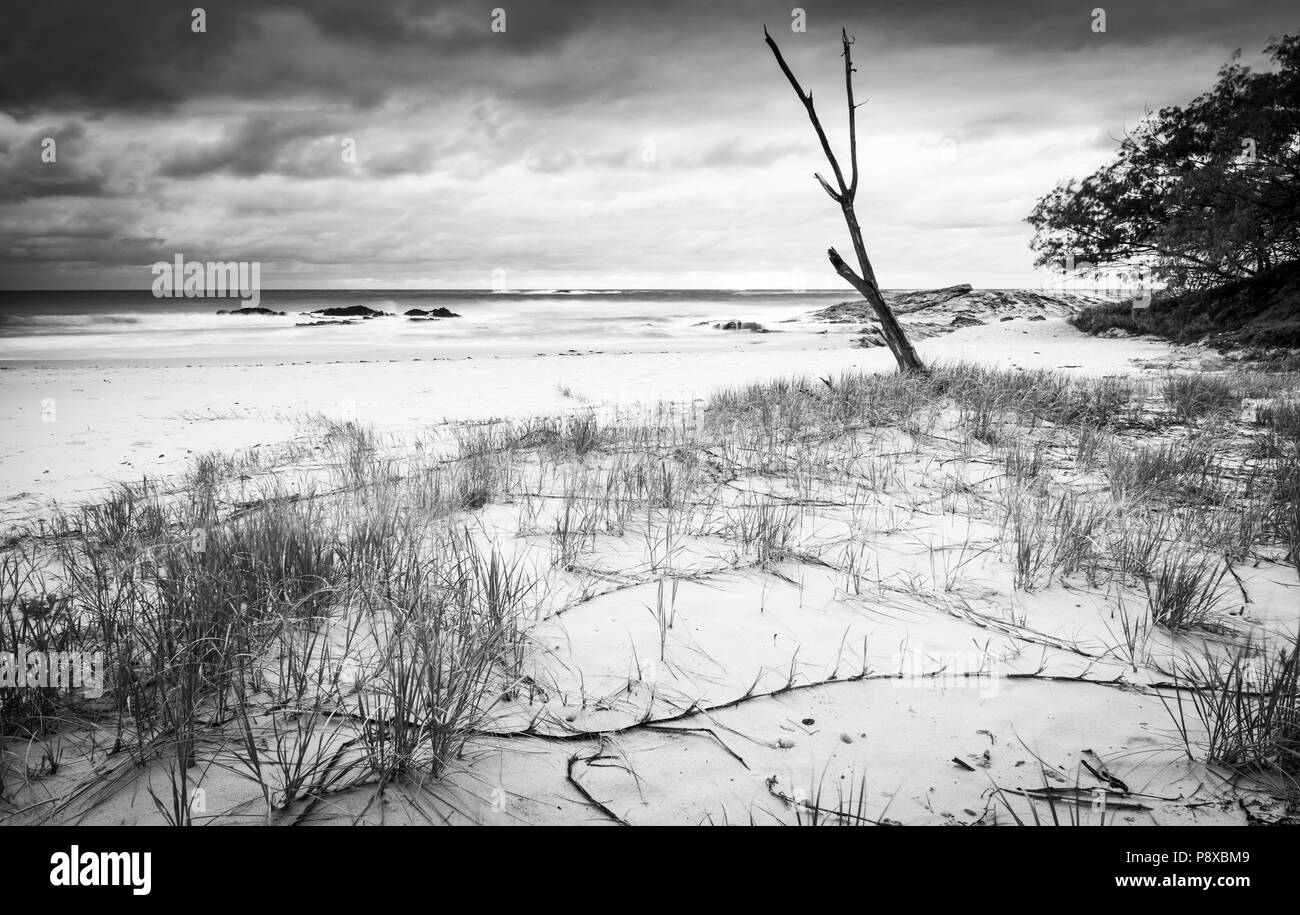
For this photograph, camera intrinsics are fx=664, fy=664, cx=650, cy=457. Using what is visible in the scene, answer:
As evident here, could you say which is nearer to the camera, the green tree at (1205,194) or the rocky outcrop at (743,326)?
the green tree at (1205,194)

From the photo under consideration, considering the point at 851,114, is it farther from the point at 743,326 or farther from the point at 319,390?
the point at 743,326

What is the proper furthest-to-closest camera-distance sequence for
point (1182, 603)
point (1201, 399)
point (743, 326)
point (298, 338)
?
1. point (743, 326)
2. point (298, 338)
3. point (1201, 399)
4. point (1182, 603)

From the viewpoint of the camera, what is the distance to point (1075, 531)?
9.45ft

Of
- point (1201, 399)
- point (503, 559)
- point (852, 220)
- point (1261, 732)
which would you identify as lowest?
point (1261, 732)

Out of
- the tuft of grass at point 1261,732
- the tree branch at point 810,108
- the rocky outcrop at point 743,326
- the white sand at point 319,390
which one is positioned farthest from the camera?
the rocky outcrop at point 743,326

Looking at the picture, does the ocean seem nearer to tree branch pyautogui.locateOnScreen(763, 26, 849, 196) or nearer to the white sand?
the white sand

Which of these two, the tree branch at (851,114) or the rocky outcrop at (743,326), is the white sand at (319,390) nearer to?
the tree branch at (851,114)

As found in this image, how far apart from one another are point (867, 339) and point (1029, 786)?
1717cm

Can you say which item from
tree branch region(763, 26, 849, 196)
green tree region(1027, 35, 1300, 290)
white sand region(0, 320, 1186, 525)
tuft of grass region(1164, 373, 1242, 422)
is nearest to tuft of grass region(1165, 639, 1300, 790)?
tuft of grass region(1164, 373, 1242, 422)

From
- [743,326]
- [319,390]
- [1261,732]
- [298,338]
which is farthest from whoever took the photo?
[743,326]

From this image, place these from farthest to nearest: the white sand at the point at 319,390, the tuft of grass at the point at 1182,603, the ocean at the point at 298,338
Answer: the ocean at the point at 298,338 → the white sand at the point at 319,390 → the tuft of grass at the point at 1182,603

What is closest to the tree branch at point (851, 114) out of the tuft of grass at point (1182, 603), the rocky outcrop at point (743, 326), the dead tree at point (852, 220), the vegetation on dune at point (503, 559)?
the dead tree at point (852, 220)

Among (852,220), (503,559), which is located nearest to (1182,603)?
(503,559)
